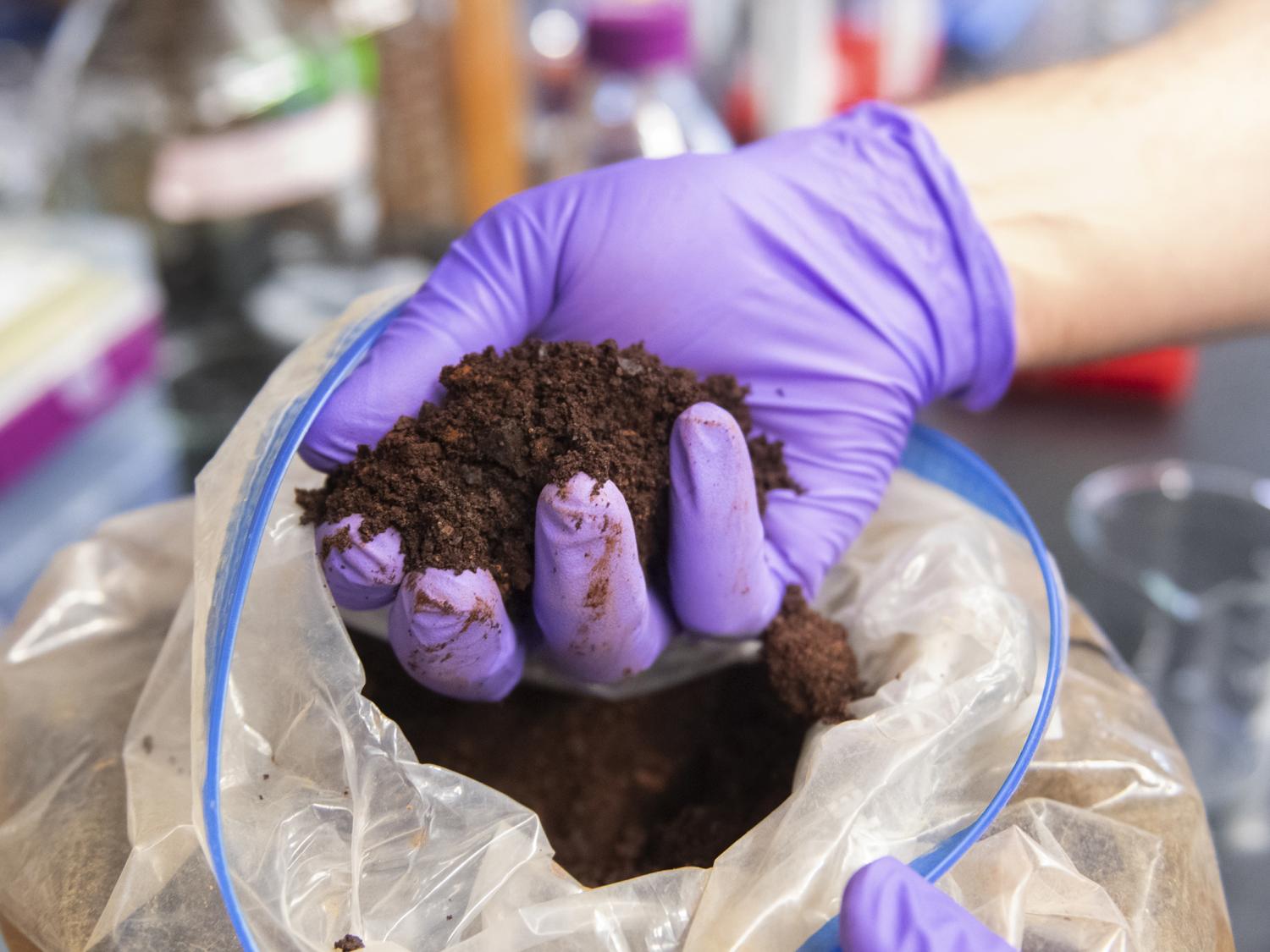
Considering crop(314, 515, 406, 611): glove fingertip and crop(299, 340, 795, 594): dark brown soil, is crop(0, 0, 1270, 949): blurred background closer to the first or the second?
crop(299, 340, 795, 594): dark brown soil

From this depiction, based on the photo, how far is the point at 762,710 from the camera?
65 centimetres

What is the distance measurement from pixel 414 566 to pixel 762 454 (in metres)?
0.22

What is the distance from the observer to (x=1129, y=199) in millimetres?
744

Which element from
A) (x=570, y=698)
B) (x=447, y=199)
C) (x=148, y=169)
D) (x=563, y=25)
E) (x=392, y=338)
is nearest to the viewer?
(x=392, y=338)

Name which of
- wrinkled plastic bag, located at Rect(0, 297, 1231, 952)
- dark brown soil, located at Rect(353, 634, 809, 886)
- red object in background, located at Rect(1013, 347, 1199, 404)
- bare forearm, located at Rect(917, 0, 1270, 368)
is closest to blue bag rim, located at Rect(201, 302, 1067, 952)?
wrinkled plastic bag, located at Rect(0, 297, 1231, 952)

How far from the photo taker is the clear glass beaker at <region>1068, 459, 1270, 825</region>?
2.79 ft

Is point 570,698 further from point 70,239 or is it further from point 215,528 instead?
point 70,239

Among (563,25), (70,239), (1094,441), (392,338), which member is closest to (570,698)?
(392,338)

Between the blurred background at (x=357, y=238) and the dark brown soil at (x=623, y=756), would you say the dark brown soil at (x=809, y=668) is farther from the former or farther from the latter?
the blurred background at (x=357, y=238)

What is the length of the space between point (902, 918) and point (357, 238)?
127 centimetres

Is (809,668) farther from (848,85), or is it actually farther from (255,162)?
(848,85)

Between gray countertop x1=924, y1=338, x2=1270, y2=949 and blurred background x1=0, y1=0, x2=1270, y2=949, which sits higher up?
blurred background x1=0, y1=0, x2=1270, y2=949

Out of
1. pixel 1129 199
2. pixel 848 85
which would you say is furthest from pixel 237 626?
pixel 848 85

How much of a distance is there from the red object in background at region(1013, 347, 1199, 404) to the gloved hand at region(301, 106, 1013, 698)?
1.80ft
